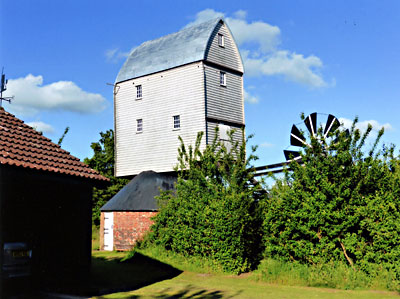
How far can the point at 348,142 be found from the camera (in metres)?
13.8

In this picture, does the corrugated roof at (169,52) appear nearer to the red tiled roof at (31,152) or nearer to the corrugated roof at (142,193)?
the corrugated roof at (142,193)

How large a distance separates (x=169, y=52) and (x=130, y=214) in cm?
1197

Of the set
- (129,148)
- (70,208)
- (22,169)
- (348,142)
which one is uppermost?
(129,148)

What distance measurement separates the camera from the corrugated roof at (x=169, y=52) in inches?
1108

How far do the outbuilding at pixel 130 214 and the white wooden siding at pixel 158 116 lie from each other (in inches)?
93.3

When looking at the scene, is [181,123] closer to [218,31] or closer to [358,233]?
[218,31]

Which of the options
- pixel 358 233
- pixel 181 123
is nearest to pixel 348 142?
pixel 358 233

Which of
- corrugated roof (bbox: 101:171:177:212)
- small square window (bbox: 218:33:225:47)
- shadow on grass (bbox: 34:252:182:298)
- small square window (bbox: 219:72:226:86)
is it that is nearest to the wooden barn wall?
shadow on grass (bbox: 34:252:182:298)

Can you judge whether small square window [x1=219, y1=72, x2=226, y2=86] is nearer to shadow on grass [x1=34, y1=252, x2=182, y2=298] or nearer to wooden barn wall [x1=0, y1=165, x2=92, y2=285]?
shadow on grass [x1=34, y1=252, x2=182, y2=298]

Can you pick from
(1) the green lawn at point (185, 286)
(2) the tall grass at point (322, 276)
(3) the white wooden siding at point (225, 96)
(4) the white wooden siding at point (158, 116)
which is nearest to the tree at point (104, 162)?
(4) the white wooden siding at point (158, 116)

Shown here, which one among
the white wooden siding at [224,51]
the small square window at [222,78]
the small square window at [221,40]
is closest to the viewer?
the white wooden siding at [224,51]

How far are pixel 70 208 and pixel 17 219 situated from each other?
1.81 m

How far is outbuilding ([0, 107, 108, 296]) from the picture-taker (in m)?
10.5

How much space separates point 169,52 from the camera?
29.6 meters
